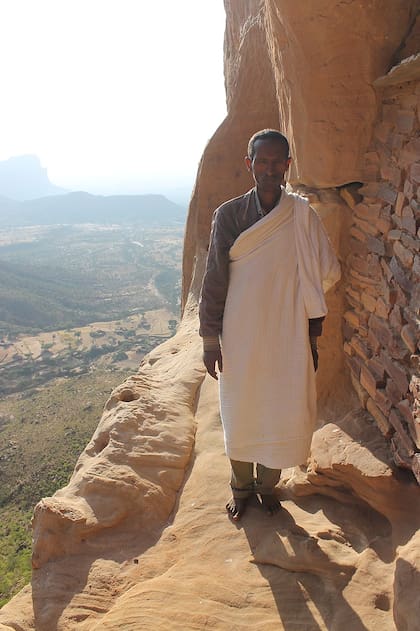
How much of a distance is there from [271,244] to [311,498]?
1.60 meters

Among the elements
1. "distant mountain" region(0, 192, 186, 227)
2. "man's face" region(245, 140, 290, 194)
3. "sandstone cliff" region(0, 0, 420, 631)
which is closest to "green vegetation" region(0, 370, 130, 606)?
"sandstone cliff" region(0, 0, 420, 631)

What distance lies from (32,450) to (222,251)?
66.6 ft

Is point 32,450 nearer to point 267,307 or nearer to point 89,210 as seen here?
point 267,307

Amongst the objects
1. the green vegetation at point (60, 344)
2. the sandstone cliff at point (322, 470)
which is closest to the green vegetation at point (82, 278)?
the green vegetation at point (60, 344)

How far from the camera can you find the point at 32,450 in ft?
67.7

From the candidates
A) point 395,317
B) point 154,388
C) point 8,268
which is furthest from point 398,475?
point 8,268

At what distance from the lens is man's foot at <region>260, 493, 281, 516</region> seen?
2.92 meters

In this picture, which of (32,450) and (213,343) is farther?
(32,450)

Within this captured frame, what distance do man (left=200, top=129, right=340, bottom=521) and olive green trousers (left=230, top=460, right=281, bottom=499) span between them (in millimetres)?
180

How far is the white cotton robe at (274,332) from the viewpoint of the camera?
2.50m

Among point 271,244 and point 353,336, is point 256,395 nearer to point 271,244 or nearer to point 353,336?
point 271,244

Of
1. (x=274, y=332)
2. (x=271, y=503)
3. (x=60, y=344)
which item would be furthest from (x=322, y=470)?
(x=60, y=344)

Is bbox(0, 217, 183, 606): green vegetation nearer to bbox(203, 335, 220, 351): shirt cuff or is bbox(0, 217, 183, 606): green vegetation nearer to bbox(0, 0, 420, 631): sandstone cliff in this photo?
bbox(0, 0, 420, 631): sandstone cliff

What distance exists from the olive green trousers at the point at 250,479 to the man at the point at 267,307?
7.1 inches
